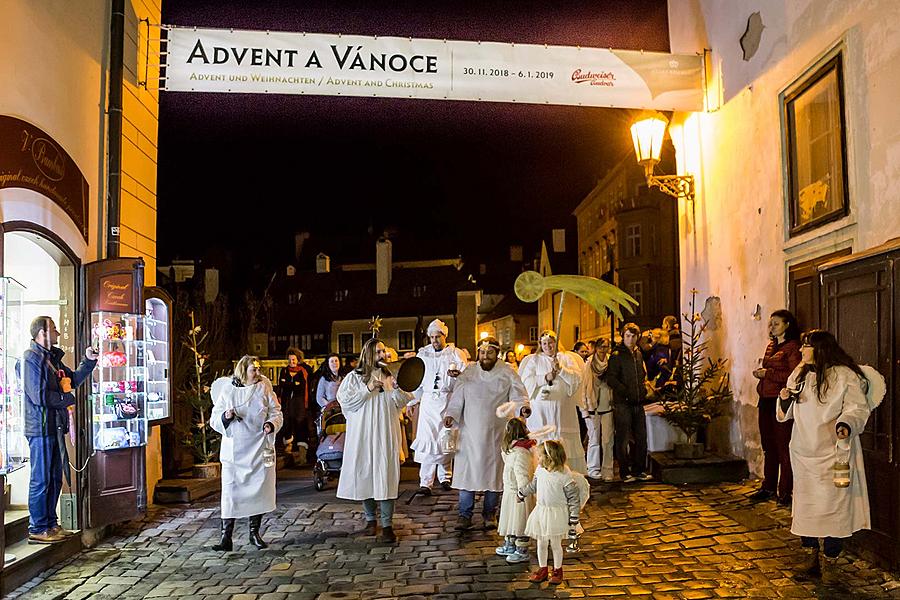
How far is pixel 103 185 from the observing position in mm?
9719

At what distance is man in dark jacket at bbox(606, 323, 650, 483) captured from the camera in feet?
36.9

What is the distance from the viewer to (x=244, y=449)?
8453 mm

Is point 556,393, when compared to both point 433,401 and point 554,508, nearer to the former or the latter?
point 433,401

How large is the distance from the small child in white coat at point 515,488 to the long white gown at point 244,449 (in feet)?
8.35

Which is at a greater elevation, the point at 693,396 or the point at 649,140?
the point at 649,140

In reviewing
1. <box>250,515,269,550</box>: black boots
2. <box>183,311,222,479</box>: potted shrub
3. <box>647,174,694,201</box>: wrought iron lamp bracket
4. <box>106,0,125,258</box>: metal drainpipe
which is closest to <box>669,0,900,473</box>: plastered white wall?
<box>647,174,694,201</box>: wrought iron lamp bracket

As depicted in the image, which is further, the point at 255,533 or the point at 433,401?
the point at 433,401

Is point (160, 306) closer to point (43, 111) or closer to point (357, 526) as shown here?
point (43, 111)

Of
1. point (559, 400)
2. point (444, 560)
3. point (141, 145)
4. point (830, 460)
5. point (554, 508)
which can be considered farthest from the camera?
point (141, 145)

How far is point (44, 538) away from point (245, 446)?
208cm

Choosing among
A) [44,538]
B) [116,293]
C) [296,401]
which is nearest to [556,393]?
[116,293]

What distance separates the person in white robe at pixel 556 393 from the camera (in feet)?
33.6

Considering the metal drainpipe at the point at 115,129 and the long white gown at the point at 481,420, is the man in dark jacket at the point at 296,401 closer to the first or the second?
the metal drainpipe at the point at 115,129

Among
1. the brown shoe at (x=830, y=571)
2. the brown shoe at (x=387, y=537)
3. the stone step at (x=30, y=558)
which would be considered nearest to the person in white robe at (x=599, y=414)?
the brown shoe at (x=387, y=537)
